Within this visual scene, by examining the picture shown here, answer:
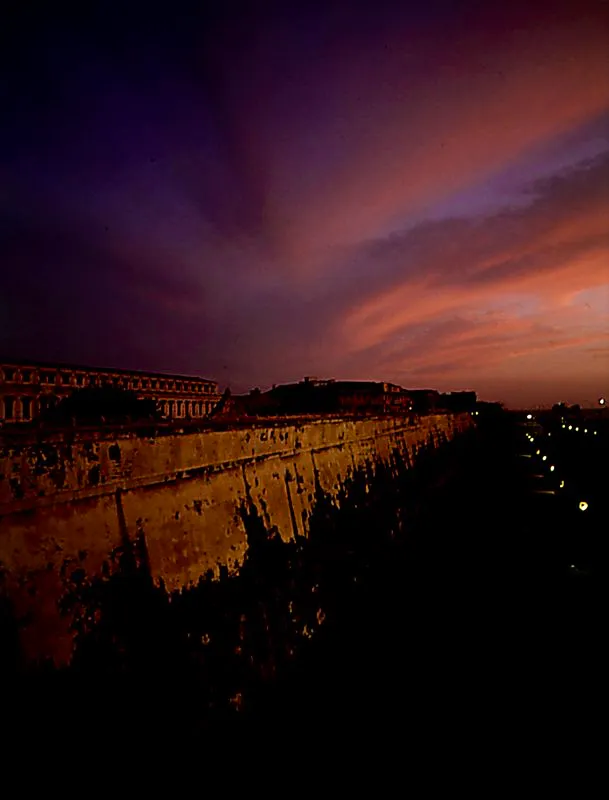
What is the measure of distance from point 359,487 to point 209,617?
7557mm

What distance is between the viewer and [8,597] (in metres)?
3.63

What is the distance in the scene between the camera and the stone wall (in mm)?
3822

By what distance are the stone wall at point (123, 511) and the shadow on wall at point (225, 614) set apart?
0.08m

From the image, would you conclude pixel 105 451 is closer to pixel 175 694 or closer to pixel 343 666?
pixel 175 694

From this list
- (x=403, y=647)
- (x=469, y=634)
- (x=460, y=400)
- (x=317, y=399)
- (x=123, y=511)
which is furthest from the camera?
(x=460, y=400)

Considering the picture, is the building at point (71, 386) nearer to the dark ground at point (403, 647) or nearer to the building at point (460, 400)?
the dark ground at point (403, 647)

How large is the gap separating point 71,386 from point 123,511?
1448cm

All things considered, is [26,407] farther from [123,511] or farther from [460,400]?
[460,400]

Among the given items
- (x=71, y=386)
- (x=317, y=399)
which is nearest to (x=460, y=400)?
(x=317, y=399)

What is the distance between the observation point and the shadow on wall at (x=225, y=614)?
4293 millimetres

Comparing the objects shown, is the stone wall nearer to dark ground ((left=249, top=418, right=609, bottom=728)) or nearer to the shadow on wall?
the shadow on wall

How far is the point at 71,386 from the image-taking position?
17797mm

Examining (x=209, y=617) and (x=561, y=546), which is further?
(x=561, y=546)

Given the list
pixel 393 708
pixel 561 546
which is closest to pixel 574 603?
pixel 561 546
